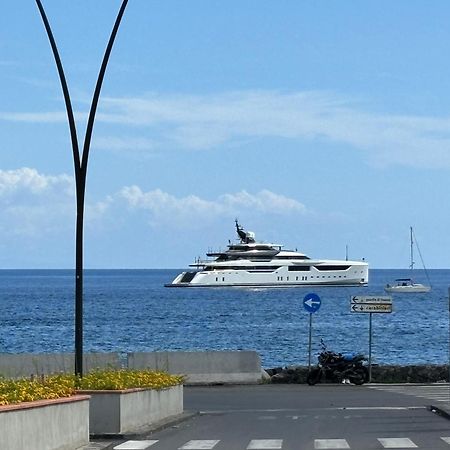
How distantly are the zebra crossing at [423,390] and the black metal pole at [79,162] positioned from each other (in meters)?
11.2

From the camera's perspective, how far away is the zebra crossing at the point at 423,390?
31.2 meters

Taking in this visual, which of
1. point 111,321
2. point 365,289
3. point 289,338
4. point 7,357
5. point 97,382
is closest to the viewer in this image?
point 97,382

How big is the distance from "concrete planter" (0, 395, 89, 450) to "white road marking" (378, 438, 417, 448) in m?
4.47

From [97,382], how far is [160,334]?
210 ft

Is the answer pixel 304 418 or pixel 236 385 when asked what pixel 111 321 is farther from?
pixel 304 418

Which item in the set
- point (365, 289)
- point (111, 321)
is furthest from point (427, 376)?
point (365, 289)

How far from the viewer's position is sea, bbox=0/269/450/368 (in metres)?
69.4

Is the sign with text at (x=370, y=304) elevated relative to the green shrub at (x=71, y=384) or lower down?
elevated

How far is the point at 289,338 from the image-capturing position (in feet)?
254

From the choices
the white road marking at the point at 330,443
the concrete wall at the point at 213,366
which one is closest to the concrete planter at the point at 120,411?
the white road marking at the point at 330,443

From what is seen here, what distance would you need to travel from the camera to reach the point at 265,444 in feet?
63.1

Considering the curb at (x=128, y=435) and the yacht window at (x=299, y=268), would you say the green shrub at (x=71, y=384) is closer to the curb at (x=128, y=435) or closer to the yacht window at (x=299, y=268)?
the curb at (x=128, y=435)

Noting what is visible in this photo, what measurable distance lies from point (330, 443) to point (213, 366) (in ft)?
53.5

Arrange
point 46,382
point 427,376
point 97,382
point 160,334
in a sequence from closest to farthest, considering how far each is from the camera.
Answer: point 46,382, point 97,382, point 427,376, point 160,334
